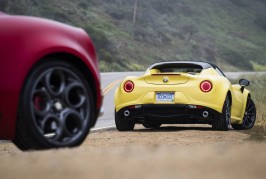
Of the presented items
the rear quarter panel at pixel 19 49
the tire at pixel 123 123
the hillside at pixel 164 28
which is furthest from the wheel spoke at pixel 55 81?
the hillside at pixel 164 28

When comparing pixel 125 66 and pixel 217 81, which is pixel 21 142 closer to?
pixel 217 81

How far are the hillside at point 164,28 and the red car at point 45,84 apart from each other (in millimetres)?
53013

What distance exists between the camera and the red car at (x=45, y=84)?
4.76 m

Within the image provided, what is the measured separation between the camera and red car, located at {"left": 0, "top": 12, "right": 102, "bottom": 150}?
4.76 metres

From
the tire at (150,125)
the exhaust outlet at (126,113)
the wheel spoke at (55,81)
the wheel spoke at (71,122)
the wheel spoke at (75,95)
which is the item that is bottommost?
the tire at (150,125)

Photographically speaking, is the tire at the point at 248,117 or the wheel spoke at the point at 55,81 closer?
the wheel spoke at the point at 55,81

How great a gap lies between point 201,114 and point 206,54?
76.3m

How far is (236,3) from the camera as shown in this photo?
4988 inches

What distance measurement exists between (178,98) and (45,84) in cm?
656

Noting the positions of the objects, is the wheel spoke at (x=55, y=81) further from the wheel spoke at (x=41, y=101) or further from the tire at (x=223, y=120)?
the tire at (x=223, y=120)

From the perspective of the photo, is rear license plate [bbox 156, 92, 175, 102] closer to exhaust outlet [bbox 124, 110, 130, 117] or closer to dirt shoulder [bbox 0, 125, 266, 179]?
exhaust outlet [bbox 124, 110, 130, 117]

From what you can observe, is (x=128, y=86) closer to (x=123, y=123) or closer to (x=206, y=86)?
(x=123, y=123)

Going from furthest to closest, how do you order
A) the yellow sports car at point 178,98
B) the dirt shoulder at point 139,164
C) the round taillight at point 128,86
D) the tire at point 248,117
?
the tire at point 248,117 < the round taillight at point 128,86 < the yellow sports car at point 178,98 < the dirt shoulder at point 139,164

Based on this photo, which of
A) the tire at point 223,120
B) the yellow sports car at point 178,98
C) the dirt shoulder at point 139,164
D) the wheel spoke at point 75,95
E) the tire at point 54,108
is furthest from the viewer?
the tire at point 223,120
